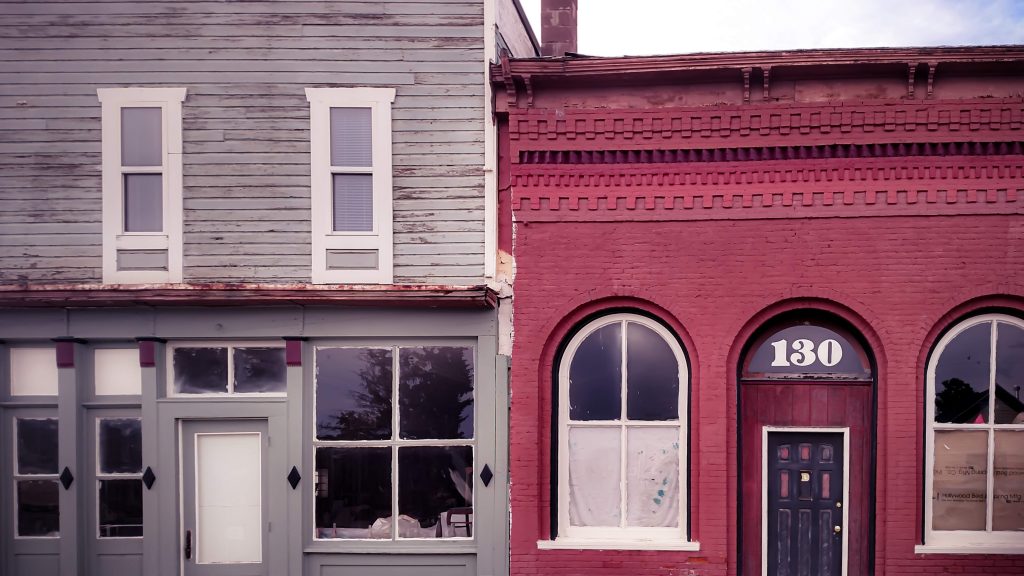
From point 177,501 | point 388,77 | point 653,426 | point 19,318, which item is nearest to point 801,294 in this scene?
point 653,426

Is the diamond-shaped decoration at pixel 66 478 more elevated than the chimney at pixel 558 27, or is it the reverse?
the chimney at pixel 558 27

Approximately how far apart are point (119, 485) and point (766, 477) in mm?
7338

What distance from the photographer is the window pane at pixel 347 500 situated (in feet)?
22.5

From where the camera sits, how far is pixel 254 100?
673 centimetres

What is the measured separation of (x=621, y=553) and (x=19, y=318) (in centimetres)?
716

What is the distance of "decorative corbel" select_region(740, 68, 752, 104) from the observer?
20.8ft

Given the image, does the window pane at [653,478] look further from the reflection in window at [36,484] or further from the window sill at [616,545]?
the reflection in window at [36,484]

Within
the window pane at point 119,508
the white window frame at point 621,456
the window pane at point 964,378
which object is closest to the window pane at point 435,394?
the white window frame at point 621,456

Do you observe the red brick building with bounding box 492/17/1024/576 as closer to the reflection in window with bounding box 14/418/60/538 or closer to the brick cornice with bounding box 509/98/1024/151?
the brick cornice with bounding box 509/98/1024/151

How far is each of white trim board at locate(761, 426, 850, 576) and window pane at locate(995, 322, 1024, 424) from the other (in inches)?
65.8

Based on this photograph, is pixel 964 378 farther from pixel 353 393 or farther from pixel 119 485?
pixel 119 485

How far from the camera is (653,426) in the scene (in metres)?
6.82

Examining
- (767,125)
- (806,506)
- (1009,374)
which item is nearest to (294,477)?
(806,506)

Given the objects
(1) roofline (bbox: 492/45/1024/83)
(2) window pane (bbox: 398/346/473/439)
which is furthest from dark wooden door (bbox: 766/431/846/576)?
(1) roofline (bbox: 492/45/1024/83)
